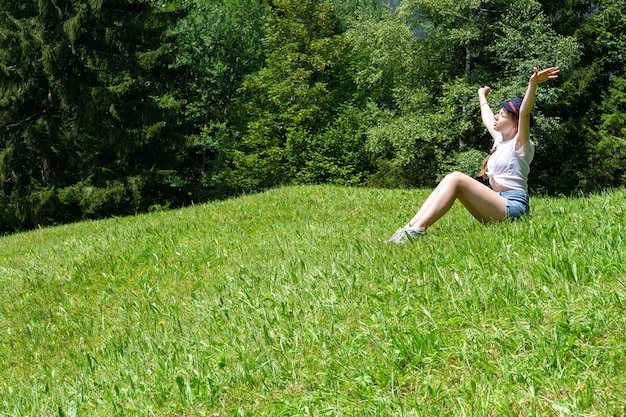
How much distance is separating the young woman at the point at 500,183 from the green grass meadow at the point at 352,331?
0.94 ft

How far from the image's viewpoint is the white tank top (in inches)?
240

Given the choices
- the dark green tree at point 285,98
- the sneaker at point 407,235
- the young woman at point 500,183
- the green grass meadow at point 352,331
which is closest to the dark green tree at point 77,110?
the dark green tree at point 285,98

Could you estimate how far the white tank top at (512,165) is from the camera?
6102 mm

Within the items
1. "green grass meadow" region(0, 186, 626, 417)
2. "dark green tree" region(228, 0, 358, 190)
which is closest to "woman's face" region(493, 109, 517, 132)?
"green grass meadow" region(0, 186, 626, 417)

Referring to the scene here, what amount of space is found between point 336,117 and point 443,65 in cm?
806

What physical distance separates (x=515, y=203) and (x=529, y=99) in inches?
45.3

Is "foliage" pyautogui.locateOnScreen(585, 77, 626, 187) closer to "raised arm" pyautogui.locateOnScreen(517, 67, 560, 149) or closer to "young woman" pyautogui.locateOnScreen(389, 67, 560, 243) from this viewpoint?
"young woman" pyautogui.locateOnScreen(389, 67, 560, 243)

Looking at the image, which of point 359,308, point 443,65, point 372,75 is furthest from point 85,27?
point 359,308

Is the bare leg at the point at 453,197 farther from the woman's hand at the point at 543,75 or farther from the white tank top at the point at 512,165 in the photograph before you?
the woman's hand at the point at 543,75

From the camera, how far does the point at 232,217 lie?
10680mm

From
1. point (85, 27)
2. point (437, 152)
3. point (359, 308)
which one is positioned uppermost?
point (85, 27)

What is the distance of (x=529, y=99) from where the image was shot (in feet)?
18.5

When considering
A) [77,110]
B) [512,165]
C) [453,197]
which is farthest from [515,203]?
[77,110]

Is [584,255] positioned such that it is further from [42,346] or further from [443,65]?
[443,65]
